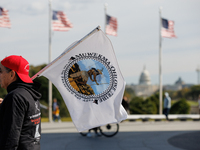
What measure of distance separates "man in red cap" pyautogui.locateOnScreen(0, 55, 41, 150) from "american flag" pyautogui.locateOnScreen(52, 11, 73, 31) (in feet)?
54.4

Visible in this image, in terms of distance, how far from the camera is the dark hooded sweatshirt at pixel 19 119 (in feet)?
7.74

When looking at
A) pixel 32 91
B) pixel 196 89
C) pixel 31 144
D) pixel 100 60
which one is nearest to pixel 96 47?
pixel 100 60

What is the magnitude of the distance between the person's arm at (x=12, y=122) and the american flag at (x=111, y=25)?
726 inches

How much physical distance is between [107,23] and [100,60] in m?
17.4

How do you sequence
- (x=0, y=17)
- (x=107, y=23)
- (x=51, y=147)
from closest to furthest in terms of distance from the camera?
(x=51, y=147) → (x=0, y=17) → (x=107, y=23)

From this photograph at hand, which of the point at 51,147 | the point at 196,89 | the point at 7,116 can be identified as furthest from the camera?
the point at 196,89

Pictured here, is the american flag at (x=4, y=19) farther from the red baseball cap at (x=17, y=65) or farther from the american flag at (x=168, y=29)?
the red baseball cap at (x=17, y=65)

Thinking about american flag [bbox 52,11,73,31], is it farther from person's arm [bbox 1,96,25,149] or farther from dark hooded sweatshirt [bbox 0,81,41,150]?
person's arm [bbox 1,96,25,149]

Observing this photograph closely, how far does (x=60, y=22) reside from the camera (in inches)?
763

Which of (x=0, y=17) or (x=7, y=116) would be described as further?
(x=0, y=17)

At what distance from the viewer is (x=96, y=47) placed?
4.03m

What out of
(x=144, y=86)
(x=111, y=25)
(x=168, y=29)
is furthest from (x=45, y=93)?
(x=144, y=86)

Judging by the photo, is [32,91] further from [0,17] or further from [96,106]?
[0,17]

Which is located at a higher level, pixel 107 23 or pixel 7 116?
pixel 107 23
